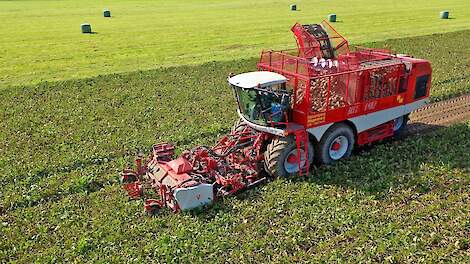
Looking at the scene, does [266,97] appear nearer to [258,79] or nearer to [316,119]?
[258,79]

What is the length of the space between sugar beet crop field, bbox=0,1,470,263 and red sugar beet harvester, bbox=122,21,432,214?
0.41 meters

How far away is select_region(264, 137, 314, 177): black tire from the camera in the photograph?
1106cm

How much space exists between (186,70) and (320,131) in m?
12.5

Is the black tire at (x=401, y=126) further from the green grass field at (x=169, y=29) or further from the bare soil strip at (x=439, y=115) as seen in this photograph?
the green grass field at (x=169, y=29)

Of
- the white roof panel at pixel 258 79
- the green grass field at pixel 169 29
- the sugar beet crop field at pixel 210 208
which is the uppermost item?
the white roof panel at pixel 258 79

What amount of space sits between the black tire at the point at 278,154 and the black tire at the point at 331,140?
0.73 metres

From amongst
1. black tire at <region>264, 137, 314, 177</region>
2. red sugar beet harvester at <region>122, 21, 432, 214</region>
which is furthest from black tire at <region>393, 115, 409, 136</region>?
black tire at <region>264, 137, 314, 177</region>

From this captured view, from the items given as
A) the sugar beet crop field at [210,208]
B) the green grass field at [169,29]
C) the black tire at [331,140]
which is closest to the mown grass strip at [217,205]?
the sugar beet crop field at [210,208]

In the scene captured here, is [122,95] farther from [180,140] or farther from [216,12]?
[216,12]

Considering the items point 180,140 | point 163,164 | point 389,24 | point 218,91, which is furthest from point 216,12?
point 163,164

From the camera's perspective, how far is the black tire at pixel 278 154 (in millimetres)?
11062

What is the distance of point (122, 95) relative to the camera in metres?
19.0

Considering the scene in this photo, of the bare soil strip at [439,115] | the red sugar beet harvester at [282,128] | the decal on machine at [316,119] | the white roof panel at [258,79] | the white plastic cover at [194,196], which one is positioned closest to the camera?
the white plastic cover at [194,196]

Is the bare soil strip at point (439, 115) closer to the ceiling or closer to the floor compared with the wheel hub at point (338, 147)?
closer to the floor
